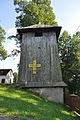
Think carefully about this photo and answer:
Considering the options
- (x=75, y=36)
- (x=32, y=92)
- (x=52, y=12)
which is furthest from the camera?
(x=75, y=36)

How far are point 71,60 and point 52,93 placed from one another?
44.0ft

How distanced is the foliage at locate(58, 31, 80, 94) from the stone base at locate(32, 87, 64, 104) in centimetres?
1173

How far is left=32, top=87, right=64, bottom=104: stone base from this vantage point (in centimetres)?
1331

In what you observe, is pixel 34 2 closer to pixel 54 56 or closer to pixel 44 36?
pixel 44 36

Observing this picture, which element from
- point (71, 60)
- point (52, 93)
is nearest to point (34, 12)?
point (71, 60)

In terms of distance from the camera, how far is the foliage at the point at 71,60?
25281mm

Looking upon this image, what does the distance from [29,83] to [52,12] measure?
42.6 ft

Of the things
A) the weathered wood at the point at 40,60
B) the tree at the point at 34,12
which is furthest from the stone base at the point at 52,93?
the tree at the point at 34,12

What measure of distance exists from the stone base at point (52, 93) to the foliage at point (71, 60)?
1173cm

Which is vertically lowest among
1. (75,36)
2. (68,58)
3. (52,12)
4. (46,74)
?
(46,74)

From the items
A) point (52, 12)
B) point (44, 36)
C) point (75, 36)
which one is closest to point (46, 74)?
point (44, 36)

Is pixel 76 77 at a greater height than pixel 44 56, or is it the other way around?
pixel 44 56

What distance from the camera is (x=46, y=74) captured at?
1421cm

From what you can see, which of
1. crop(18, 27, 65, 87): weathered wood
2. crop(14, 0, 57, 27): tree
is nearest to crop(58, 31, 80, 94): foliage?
crop(14, 0, 57, 27): tree
